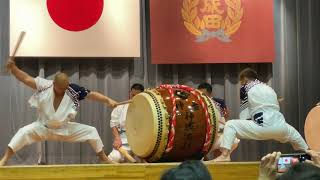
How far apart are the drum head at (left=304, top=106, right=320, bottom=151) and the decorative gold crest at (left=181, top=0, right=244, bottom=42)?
1695 millimetres

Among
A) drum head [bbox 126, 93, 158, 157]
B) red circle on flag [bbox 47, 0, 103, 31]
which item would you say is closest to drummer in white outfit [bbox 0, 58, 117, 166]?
drum head [bbox 126, 93, 158, 157]

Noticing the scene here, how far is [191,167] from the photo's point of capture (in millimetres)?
1287

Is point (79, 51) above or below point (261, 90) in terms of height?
above

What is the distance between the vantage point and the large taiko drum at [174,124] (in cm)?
350

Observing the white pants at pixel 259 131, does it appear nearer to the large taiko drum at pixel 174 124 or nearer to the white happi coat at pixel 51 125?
the large taiko drum at pixel 174 124

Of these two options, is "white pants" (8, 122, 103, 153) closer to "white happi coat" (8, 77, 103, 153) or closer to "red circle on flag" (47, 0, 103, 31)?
"white happi coat" (8, 77, 103, 153)

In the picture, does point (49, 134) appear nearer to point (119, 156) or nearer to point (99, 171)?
point (99, 171)

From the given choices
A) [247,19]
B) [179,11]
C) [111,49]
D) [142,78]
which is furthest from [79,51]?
[247,19]

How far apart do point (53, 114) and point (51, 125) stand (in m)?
0.10

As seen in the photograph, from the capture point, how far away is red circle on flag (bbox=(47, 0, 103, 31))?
18.1 feet

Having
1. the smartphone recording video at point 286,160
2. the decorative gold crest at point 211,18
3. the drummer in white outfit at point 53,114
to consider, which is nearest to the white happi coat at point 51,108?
the drummer in white outfit at point 53,114

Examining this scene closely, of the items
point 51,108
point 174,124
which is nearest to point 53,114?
point 51,108

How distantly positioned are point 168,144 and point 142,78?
7.71 feet

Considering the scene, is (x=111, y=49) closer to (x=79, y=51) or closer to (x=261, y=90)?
(x=79, y=51)
